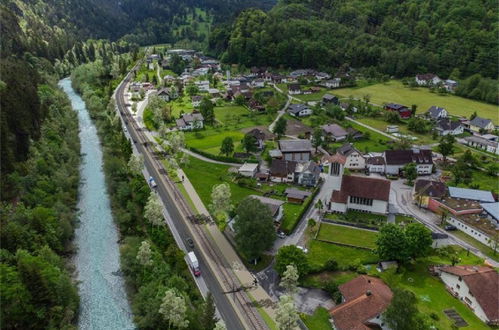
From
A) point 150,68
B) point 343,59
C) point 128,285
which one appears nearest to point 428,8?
point 343,59

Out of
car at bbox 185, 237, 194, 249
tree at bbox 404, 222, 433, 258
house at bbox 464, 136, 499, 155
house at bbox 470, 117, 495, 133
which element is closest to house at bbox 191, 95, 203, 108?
car at bbox 185, 237, 194, 249

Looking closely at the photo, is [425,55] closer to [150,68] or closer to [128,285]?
[150,68]

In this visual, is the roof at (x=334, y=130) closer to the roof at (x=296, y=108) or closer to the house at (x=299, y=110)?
the house at (x=299, y=110)

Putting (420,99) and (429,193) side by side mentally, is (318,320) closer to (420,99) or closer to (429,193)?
(429,193)

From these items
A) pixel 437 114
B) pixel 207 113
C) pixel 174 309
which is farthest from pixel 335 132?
pixel 174 309

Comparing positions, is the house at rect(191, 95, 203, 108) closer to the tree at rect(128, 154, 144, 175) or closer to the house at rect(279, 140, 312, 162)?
the house at rect(279, 140, 312, 162)

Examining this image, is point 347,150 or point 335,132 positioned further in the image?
point 335,132

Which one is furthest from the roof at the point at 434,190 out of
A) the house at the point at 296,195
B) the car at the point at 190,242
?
the car at the point at 190,242
